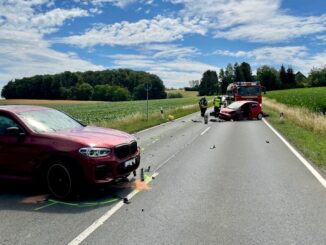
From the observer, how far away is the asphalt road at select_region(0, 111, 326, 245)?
523 centimetres

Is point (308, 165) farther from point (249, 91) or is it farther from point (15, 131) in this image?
point (249, 91)

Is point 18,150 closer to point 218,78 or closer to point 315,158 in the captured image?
point 315,158

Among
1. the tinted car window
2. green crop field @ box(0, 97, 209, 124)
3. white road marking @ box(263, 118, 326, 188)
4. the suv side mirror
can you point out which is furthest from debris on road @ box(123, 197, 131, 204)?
green crop field @ box(0, 97, 209, 124)

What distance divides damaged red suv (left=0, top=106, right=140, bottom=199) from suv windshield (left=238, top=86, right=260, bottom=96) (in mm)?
27276

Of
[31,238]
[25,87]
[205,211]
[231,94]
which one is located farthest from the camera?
[25,87]

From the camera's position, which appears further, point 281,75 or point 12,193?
point 281,75

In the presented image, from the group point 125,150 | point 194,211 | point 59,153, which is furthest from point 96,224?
point 125,150

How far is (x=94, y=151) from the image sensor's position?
6996 mm

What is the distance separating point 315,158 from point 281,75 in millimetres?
147329

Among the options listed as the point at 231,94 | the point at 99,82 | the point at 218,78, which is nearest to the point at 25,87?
the point at 99,82

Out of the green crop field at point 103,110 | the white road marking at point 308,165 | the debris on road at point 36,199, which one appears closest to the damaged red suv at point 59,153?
the debris on road at point 36,199

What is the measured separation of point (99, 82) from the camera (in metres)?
140

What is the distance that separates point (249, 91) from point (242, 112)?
5.06 m

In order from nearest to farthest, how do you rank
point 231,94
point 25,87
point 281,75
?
point 231,94, point 25,87, point 281,75
